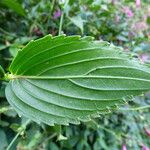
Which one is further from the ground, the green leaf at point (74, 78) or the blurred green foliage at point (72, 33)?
the blurred green foliage at point (72, 33)

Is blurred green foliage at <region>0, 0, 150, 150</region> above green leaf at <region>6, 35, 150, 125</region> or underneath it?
above

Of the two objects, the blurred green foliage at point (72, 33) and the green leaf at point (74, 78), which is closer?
the green leaf at point (74, 78)

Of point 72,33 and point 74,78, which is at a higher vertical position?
point 72,33

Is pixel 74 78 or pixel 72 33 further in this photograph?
pixel 72 33

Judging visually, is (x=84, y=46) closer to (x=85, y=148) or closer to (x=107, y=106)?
(x=107, y=106)
